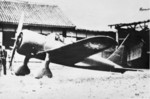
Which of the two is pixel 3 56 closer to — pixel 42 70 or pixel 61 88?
pixel 42 70

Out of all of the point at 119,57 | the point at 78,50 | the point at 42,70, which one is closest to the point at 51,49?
the point at 42,70

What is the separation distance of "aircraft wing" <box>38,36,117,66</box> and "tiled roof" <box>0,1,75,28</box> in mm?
2505

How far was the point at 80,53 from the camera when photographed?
24.6 ft

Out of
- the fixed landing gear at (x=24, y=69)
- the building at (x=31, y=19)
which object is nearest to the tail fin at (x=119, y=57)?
the fixed landing gear at (x=24, y=69)

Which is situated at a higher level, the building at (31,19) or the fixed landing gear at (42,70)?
the building at (31,19)

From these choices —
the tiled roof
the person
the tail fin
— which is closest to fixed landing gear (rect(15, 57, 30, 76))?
the person

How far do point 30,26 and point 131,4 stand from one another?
3.18 meters

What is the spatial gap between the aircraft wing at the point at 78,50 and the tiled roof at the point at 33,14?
2.50 m

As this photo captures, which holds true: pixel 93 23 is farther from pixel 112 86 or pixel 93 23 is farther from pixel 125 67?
pixel 112 86

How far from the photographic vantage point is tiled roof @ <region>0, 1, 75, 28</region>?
34.3 ft

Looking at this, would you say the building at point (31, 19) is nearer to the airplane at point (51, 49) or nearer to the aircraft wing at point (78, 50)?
the airplane at point (51, 49)

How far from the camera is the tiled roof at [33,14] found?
1045cm

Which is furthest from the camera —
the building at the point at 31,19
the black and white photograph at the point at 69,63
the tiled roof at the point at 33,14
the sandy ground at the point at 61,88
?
the tiled roof at the point at 33,14

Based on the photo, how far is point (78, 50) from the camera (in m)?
7.39
